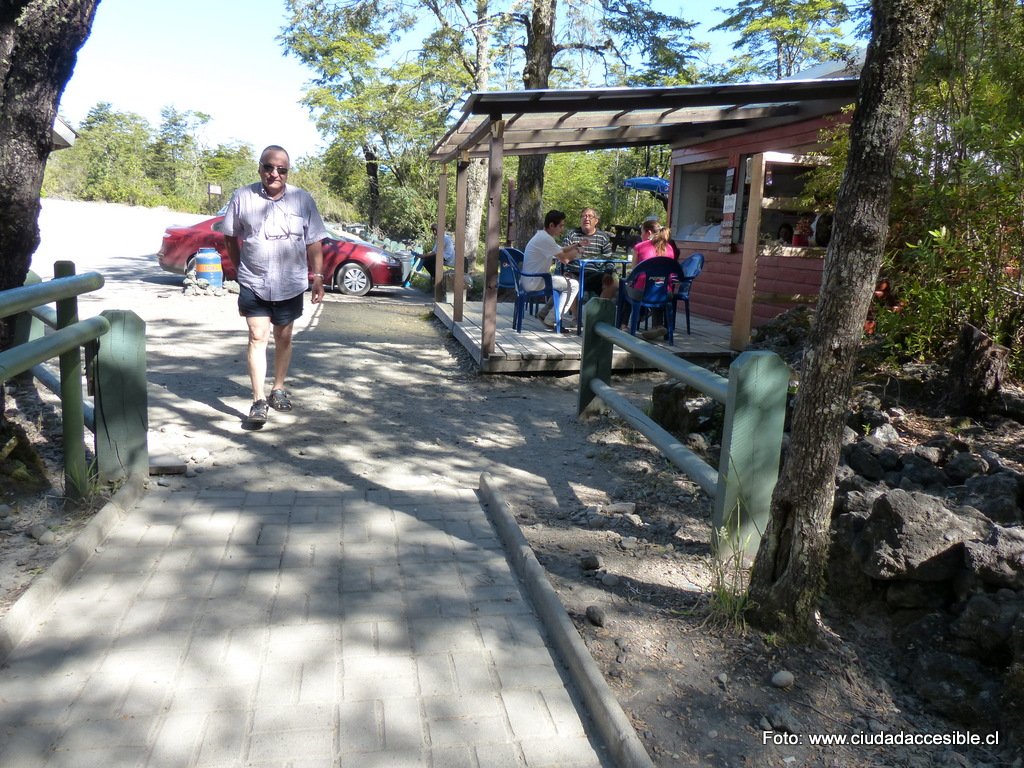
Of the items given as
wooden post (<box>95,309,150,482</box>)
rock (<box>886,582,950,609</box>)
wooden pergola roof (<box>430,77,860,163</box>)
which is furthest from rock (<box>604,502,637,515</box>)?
wooden pergola roof (<box>430,77,860,163</box>)

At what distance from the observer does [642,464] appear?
17.7 ft

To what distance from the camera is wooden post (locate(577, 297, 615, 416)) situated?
20.6 ft

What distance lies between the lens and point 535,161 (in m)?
14.9

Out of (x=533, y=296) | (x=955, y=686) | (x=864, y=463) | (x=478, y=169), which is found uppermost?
(x=478, y=169)

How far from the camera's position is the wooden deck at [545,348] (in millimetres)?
8258

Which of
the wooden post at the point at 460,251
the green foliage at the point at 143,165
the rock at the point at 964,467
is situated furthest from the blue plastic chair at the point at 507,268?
the green foliage at the point at 143,165

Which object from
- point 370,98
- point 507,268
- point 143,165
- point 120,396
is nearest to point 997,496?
point 120,396

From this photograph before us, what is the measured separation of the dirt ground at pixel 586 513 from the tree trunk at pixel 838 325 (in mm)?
224

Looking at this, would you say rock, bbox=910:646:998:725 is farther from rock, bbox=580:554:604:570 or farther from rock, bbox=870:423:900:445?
rock, bbox=870:423:900:445

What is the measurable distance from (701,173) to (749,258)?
19.0 feet

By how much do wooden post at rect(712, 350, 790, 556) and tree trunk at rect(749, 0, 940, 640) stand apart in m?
0.56

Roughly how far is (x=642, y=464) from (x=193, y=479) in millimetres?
2798

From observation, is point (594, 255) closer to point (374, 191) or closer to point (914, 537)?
point (914, 537)

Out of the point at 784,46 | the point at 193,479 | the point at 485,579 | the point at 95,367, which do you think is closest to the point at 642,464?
the point at 485,579
